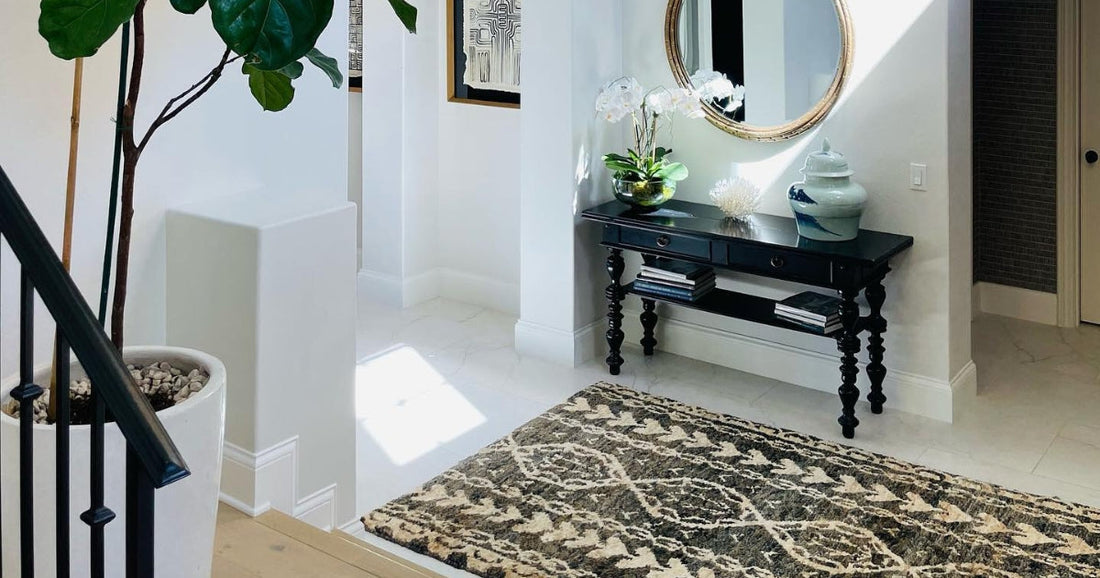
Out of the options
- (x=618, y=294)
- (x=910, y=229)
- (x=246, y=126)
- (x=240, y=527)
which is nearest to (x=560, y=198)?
(x=618, y=294)

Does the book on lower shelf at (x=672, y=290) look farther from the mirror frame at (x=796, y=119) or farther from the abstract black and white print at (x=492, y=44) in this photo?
the abstract black and white print at (x=492, y=44)

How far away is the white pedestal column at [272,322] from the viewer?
2762mm

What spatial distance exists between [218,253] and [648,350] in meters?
2.65

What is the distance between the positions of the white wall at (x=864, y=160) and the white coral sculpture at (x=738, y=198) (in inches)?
6.1

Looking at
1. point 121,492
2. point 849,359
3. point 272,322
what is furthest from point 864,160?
point 121,492

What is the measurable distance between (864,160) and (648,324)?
1211 millimetres

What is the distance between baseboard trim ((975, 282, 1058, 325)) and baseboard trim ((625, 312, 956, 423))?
4.84 feet

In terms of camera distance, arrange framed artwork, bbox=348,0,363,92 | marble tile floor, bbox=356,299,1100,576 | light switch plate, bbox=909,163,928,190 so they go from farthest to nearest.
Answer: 1. framed artwork, bbox=348,0,363,92
2. light switch plate, bbox=909,163,928,190
3. marble tile floor, bbox=356,299,1100,576

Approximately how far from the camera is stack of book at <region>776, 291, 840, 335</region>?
421cm

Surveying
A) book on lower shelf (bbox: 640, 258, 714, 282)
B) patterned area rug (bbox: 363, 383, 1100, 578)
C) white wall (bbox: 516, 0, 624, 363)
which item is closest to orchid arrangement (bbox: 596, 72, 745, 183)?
white wall (bbox: 516, 0, 624, 363)

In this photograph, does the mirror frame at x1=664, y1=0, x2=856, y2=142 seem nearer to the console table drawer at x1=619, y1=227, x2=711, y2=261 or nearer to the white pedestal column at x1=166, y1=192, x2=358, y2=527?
the console table drawer at x1=619, y1=227, x2=711, y2=261

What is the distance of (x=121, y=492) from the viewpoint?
6.76 feet

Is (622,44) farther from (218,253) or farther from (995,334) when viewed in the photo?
(218,253)

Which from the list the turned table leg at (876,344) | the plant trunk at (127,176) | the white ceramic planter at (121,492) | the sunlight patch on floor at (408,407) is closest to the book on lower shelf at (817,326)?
the turned table leg at (876,344)
